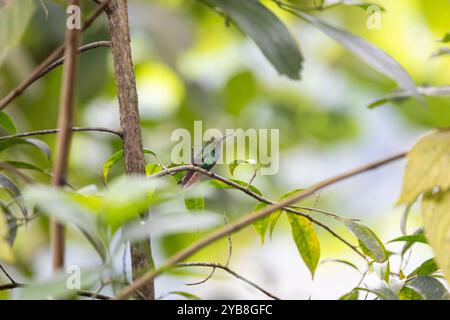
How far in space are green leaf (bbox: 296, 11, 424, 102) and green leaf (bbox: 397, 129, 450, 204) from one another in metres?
0.09

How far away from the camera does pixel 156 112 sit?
1.61 metres

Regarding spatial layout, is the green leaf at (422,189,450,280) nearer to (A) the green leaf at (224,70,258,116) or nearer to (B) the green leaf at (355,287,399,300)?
(B) the green leaf at (355,287,399,300)

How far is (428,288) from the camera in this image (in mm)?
374

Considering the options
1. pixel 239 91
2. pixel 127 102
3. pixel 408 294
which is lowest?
pixel 408 294

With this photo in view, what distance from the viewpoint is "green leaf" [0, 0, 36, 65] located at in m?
0.33

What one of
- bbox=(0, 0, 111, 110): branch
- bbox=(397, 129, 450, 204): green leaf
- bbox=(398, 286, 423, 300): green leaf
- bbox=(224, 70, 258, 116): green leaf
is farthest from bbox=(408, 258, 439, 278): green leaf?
bbox=(224, 70, 258, 116): green leaf

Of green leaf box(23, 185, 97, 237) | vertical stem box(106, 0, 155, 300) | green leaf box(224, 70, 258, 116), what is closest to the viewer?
green leaf box(23, 185, 97, 237)

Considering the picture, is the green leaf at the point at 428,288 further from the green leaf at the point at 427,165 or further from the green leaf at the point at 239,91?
the green leaf at the point at 239,91

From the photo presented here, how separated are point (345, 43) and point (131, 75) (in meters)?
0.14

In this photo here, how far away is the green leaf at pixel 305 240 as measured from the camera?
0.42 meters

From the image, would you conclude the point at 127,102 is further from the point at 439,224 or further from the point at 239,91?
the point at 239,91

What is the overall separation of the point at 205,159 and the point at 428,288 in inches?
5.4

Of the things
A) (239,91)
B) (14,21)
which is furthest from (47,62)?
(239,91)
